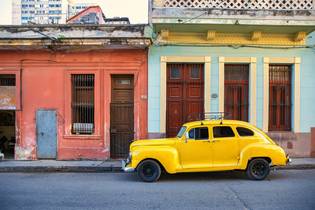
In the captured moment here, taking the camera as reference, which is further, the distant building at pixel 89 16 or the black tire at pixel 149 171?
the distant building at pixel 89 16

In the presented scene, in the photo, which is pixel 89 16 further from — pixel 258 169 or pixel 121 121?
pixel 258 169

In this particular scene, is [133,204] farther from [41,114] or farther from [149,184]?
[41,114]

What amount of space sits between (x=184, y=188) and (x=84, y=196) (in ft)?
7.99

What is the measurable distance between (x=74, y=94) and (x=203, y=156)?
20.1 feet

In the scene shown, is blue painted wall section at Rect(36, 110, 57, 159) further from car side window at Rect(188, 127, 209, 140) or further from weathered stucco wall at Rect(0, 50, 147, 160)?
car side window at Rect(188, 127, 209, 140)

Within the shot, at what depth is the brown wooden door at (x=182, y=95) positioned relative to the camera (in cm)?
1316

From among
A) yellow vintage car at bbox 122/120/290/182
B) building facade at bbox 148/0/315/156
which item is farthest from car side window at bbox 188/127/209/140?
building facade at bbox 148/0/315/156

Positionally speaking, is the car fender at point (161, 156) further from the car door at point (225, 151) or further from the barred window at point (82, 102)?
the barred window at point (82, 102)

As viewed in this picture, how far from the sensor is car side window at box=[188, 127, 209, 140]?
380 inches

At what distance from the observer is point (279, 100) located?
44.0 feet

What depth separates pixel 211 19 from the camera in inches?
470

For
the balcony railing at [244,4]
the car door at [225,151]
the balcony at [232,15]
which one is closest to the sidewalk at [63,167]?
the car door at [225,151]

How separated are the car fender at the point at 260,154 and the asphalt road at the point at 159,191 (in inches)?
19.8

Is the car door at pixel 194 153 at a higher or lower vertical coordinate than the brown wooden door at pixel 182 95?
lower
